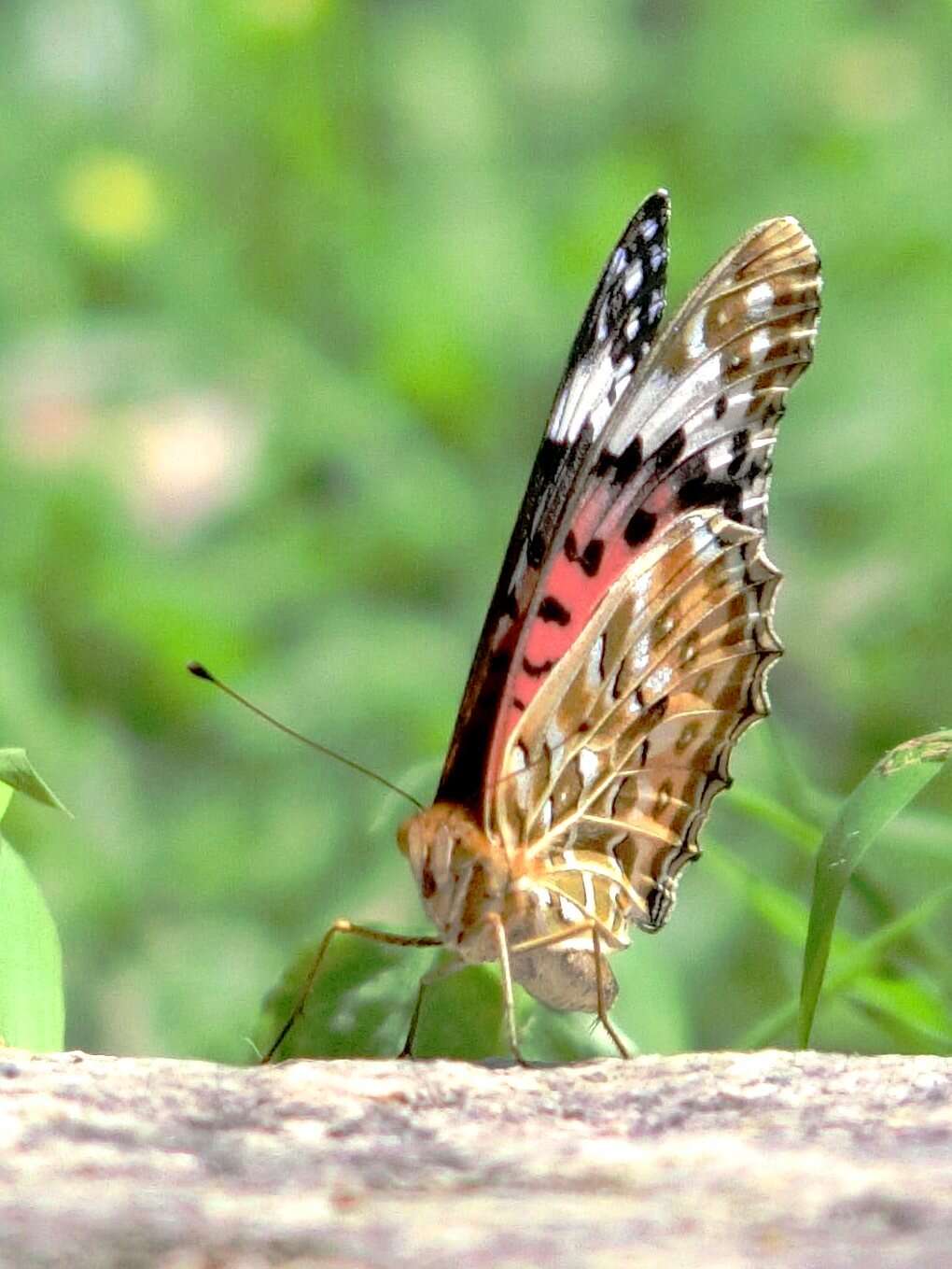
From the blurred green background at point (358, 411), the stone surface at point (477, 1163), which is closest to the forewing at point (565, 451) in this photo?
the stone surface at point (477, 1163)

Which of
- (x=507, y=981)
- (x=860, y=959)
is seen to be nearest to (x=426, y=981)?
(x=507, y=981)

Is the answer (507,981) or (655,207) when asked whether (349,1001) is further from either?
(655,207)

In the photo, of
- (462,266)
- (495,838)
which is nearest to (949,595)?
(462,266)

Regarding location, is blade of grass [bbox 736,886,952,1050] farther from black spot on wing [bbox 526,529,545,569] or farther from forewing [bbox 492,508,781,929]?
black spot on wing [bbox 526,529,545,569]

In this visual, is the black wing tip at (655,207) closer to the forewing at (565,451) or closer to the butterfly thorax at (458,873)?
the forewing at (565,451)

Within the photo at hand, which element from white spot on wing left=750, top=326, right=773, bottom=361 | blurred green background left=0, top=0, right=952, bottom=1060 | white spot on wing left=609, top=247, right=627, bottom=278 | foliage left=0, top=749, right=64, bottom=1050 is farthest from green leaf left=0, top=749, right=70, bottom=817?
blurred green background left=0, top=0, right=952, bottom=1060

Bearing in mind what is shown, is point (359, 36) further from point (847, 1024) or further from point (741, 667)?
point (741, 667)
